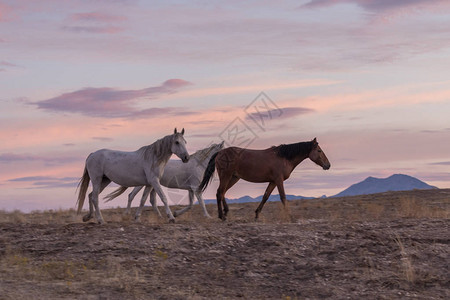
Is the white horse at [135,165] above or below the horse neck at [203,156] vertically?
below

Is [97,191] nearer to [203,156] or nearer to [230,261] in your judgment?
[203,156]

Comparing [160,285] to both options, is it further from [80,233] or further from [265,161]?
[265,161]

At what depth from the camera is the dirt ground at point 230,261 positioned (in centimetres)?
915

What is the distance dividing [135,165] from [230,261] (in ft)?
16.2

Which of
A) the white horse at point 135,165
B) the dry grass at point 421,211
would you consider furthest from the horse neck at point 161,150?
the dry grass at point 421,211

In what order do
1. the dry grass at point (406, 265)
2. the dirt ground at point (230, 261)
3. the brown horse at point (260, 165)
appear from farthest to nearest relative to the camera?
the brown horse at point (260, 165) → the dry grass at point (406, 265) → the dirt ground at point (230, 261)

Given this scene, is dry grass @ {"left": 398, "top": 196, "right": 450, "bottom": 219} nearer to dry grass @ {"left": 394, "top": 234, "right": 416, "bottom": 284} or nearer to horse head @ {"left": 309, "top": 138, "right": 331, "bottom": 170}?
horse head @ {"left": 309, "top": 138, "right": 331, "bottom": 170}

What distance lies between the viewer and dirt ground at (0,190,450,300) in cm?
915

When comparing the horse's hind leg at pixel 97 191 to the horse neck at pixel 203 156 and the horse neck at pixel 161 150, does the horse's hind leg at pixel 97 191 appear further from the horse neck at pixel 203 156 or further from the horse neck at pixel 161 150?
the horse neck at pixel 203 156

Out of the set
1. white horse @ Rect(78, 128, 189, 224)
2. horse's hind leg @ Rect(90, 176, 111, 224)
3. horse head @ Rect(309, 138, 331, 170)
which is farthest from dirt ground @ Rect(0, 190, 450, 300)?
horse head @ Rect(309, 138, 331, 170)

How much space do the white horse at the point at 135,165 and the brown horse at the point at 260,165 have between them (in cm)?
173

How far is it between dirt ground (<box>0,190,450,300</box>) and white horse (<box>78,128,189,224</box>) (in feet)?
5.11

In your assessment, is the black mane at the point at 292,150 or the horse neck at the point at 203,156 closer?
the black mane at the point at 292,150

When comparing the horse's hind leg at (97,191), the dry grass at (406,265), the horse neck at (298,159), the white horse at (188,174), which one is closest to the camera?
the dry grass at (406,265)
